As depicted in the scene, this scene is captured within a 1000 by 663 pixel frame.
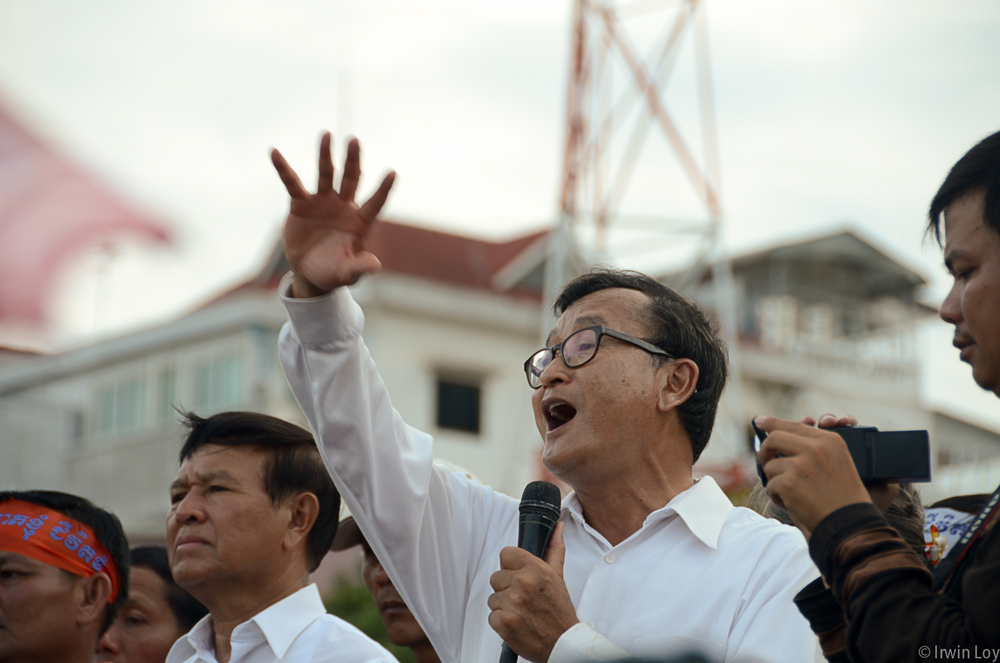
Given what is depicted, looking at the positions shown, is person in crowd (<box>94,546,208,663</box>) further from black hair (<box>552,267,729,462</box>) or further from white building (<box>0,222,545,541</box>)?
white building (<box>0,222,545,541</box>)

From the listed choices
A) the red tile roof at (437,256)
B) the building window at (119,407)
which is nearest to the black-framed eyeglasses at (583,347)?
the red tile roof at (437,256)

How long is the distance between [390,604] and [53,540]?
3.96ft

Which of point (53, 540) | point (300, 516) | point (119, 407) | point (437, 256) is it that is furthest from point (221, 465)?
point (437, 256)

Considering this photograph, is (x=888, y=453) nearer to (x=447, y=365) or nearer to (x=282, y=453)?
(x=282, y=453)

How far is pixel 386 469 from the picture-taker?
3070 mm

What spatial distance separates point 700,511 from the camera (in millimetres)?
3139

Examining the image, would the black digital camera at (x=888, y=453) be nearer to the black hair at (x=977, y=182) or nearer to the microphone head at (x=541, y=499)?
the black hair at (x=977, y=182)

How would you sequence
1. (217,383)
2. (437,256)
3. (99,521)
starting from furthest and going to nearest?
1. (437,256)
2. (217,383)
3. (99,521)

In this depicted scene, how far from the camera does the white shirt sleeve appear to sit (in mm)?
2973

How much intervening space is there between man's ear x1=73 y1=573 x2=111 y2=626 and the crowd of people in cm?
1

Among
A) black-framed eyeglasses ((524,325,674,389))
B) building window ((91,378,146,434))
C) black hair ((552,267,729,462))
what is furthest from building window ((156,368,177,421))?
black-framed eyeglasses ((524,325,674,389))

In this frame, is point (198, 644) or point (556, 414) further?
point (198, 644)

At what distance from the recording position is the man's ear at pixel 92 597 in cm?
400

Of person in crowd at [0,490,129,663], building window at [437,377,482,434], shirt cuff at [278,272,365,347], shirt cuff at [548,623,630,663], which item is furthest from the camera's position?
building window at [437,377,482,434]
